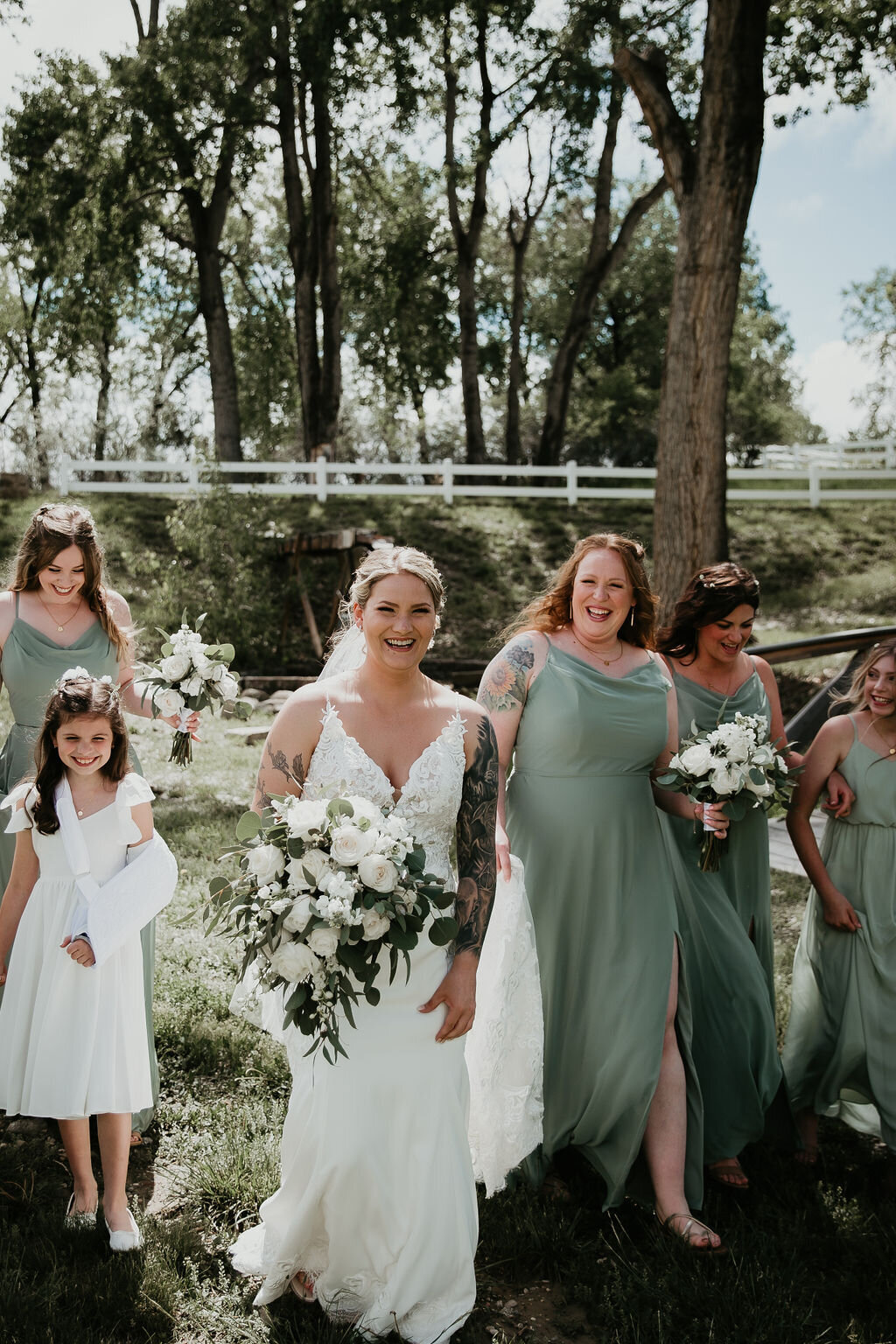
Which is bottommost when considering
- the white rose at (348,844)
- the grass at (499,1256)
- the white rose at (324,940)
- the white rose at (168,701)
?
the grass at (499,1256)

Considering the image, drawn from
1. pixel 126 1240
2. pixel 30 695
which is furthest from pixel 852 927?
pixel 30 695

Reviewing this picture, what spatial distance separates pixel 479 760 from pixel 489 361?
3112 centimetres

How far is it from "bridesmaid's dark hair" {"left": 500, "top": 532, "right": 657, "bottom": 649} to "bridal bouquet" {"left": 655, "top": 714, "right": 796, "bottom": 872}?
55cm

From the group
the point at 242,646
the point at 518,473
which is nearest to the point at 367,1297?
the point at 242,646

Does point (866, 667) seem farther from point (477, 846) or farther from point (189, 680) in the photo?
point (189, 680)

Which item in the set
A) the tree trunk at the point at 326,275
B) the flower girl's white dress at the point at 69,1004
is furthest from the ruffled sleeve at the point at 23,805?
the tree trunk at the point at 326,275

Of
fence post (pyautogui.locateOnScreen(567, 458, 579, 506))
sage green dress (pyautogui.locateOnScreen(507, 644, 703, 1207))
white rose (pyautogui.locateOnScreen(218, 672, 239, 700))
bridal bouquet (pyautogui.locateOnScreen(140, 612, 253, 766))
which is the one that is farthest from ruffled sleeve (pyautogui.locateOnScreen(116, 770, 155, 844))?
fence post (pyautogui.locateOnScreen(567, 458, 579, 506))

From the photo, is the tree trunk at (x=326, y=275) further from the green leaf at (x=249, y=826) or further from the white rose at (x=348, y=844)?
the white rose at (x=348, y=844)

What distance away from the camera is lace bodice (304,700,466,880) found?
3301mm

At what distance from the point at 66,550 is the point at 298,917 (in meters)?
2.17

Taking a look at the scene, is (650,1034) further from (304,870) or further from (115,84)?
(115,84)

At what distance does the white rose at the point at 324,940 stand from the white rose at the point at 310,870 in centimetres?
11

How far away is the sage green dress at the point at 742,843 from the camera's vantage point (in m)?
4.63

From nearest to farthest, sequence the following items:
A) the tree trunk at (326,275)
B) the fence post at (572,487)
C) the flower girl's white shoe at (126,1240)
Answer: the flower girl's white shoe at (126,1240), the tree trunk at (326,275), the fence post at (572,487)
